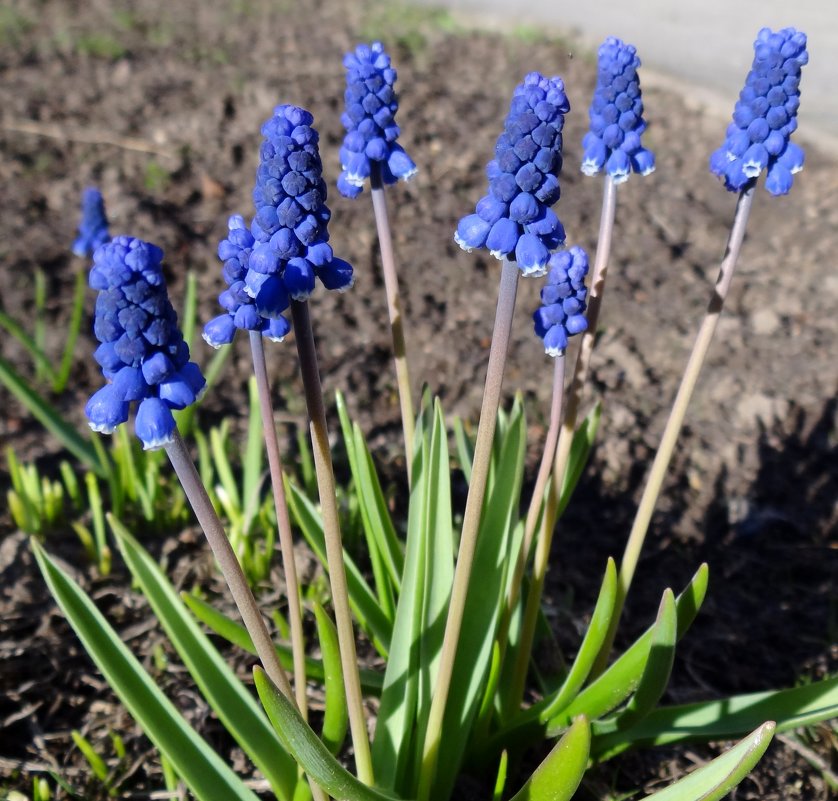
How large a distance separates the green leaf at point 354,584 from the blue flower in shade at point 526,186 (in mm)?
1372

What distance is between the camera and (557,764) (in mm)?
2045

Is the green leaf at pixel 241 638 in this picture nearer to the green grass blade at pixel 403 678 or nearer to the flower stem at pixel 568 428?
the green grass blade at pixel 403 678

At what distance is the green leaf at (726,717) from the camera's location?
8.42 feet

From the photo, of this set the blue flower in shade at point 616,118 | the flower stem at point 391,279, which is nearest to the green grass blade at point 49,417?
the flower stem at point 391,279

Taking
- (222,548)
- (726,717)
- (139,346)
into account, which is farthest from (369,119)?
(726,717)

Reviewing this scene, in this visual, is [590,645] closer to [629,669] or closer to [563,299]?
[629,669]

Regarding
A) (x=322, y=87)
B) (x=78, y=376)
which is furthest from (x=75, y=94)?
(x=78, y=376)

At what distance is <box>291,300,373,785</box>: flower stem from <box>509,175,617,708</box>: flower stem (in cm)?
A: 68

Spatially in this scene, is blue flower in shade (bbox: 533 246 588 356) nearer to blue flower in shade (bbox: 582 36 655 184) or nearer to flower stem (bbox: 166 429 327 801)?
blue flower in shade (bbox: 582 36 655 184)

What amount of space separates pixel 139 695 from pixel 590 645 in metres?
1.24

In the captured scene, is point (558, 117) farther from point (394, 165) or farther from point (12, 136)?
point (12, 136)

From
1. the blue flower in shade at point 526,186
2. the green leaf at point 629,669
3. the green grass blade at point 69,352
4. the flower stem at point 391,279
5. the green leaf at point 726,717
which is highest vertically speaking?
the blue flower in shade at point 526,186

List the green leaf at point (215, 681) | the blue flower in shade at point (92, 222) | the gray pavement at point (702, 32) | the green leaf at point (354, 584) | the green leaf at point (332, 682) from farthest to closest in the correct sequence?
the gray pavement at point (702, 32) < the blue flower in shade at point (92, 222) < the green leaf at point (354, 584) < the green leaf at point (215, 681) < the green leaf at point (332, 682)

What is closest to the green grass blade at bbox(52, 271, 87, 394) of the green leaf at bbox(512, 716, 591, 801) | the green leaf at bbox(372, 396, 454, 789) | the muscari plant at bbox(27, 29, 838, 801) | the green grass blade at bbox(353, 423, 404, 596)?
the muscari plant at bbox(27, 29, 838, 801)
